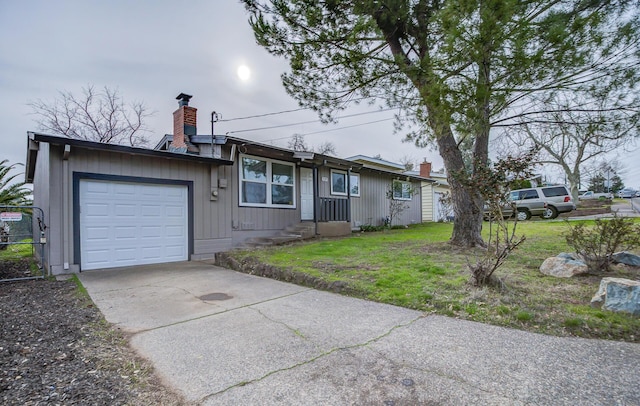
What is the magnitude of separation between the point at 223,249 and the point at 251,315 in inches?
205

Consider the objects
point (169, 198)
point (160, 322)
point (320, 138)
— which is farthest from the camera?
point (320, 138)

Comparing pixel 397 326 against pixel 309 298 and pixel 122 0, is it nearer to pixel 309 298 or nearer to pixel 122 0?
pixel 309 298

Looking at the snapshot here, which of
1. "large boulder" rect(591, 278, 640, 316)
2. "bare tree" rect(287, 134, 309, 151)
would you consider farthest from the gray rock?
"bare tree" rect(287, 134, 309, 151)

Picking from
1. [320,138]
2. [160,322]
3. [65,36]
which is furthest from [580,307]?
[320,138]

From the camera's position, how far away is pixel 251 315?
348 centimetres

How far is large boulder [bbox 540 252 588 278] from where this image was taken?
4.44 metres

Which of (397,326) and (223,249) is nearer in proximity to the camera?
(397,326)

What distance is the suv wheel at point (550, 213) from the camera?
15.6 meters

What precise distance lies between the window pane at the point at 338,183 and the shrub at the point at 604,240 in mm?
7880

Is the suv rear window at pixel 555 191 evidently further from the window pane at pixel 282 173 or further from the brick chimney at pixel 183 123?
the brick chimney at pixel 183 123

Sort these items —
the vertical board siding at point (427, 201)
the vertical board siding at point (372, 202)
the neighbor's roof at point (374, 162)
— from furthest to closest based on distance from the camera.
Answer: the vertical board siding at point (427, 201) < the neighbor's roof at point (374, 162) < the vertical board siding at point (372, 202)

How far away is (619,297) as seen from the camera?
3.14m

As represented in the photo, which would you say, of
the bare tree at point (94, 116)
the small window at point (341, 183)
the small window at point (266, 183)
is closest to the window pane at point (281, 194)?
the small window at point (266, 183)

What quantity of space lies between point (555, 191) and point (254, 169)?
1503cm
